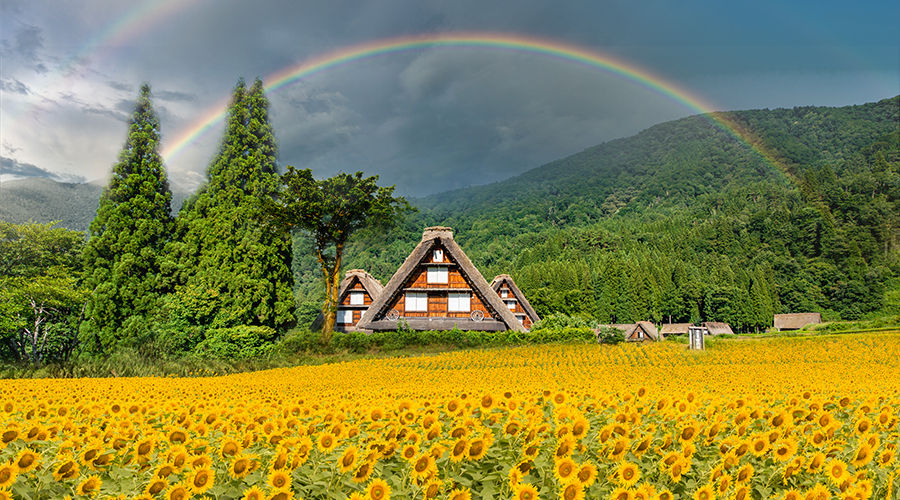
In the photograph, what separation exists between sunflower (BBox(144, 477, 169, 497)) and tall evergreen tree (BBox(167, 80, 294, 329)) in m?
20.5

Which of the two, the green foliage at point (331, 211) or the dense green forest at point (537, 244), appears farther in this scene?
the green foliage at point (331, 211)

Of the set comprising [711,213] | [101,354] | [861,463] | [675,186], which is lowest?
[101,354]

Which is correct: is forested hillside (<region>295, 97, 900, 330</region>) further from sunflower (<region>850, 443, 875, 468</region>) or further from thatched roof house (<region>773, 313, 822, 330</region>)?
sunflower (<region>850, 443, 875, 468</region>)

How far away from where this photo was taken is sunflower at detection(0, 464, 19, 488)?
2.26m

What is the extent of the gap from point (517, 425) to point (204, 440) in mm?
1885

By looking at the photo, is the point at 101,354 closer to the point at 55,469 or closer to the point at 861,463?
the point at 55,469

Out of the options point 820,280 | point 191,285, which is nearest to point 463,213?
point 820,280

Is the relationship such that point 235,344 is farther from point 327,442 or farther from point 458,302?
point 327,442

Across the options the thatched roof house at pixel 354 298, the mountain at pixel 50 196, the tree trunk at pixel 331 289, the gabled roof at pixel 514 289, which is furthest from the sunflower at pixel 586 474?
the mountain at pixel 50 196

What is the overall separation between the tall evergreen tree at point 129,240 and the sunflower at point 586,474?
23.9 m

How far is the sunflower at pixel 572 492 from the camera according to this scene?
2.27 m

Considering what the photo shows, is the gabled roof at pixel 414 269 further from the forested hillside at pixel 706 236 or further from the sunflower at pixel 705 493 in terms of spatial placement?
the sunflower at pixel 705 493

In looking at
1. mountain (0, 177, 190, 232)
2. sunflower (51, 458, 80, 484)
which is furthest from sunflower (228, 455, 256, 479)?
mountain (0, 177, 190, 232)

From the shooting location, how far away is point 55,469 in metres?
2.43
